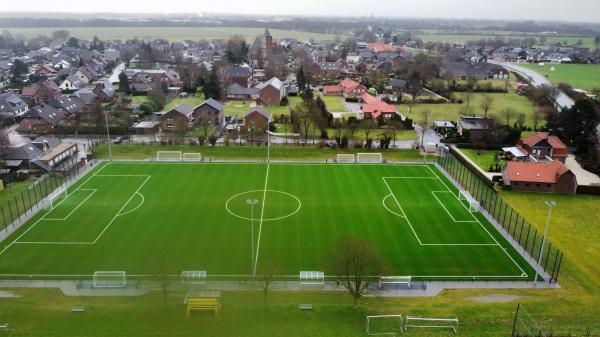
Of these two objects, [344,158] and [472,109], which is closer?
[344,158]

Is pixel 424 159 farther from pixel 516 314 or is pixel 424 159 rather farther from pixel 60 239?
pixel 60 239

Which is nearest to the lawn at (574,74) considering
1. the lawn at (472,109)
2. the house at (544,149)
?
the lawn at (472,109)

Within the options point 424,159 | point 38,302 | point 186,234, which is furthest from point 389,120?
point 38,302

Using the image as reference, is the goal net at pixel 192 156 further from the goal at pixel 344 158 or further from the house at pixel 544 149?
the house at pixel 544 149

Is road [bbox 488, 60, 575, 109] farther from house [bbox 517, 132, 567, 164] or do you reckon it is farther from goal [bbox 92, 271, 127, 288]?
goal [bbox 92, 271, 127, 288]

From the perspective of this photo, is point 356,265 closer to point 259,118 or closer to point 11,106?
point 259,118

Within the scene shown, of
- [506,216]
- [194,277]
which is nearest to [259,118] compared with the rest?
[506,216]
